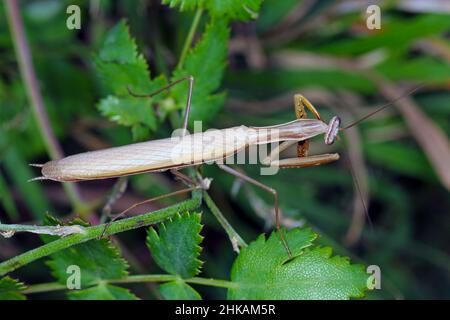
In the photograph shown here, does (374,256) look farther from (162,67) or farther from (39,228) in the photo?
(39,228)

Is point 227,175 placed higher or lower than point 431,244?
higher

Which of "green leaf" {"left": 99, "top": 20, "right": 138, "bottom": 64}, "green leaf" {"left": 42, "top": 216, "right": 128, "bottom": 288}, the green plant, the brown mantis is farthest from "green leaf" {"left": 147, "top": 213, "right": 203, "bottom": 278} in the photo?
"green leaf" {"left": 99, "top": 20, "right": 138, "bottom": 64}

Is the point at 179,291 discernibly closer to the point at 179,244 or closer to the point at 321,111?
the point at 179,244

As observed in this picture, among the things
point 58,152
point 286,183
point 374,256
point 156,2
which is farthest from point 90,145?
point 374,256

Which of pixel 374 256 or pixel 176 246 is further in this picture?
pixel 374 256

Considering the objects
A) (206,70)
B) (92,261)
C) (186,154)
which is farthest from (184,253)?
(206,70)
